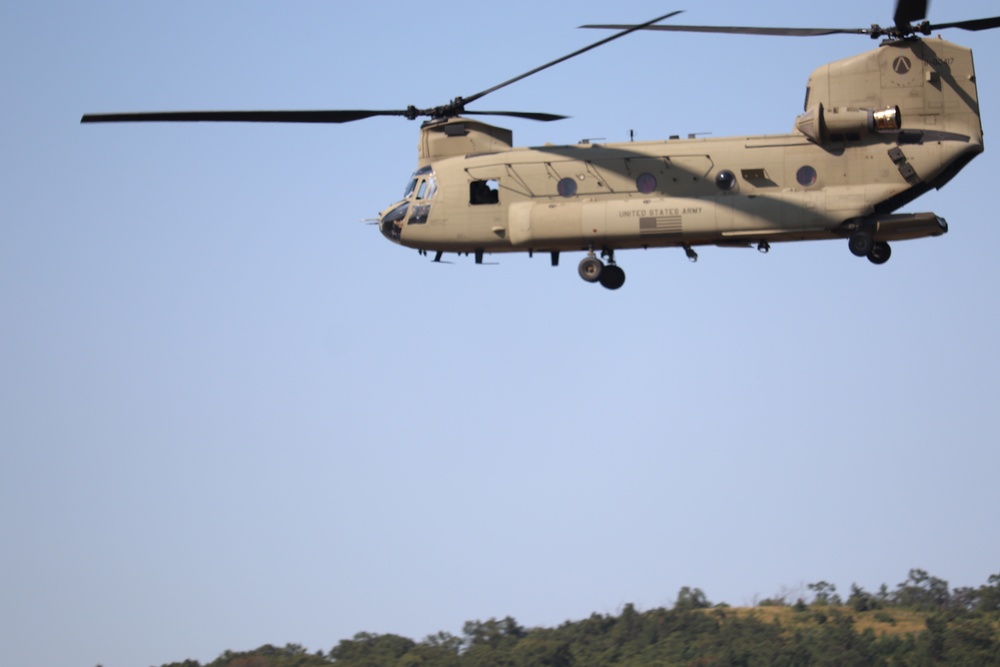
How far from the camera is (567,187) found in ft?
136

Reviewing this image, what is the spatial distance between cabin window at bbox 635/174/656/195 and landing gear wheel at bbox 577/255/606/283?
2152mm

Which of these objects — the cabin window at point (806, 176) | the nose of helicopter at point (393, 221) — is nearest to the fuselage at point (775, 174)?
the cabin window at point (806, 176)

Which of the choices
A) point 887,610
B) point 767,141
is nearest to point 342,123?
point 767,141

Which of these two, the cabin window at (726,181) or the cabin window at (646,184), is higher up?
the cabin window at (646,184)

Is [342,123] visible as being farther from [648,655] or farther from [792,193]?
[648,655]

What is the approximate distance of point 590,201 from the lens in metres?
41.2

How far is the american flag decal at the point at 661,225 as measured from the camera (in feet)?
132

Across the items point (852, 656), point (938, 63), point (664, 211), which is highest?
point (938, 63)

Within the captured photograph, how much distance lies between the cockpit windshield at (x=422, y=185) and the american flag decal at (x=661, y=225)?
19.2 ft

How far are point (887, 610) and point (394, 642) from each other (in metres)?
27.4

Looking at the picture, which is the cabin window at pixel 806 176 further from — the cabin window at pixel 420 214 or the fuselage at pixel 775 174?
the cabin window at pixel 420 214

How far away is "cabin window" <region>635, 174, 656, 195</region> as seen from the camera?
40875 mm

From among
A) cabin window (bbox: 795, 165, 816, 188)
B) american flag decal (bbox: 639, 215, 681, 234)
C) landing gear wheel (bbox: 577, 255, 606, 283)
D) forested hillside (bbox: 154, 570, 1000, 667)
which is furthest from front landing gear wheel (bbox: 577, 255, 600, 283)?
forested hillside (bbox: 154, 570, 1000, 667)

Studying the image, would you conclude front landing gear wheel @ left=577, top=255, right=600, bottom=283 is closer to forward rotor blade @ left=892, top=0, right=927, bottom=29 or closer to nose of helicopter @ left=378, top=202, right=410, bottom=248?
nose of helicopter @ left=378, top=202, right=410, bottom=248
